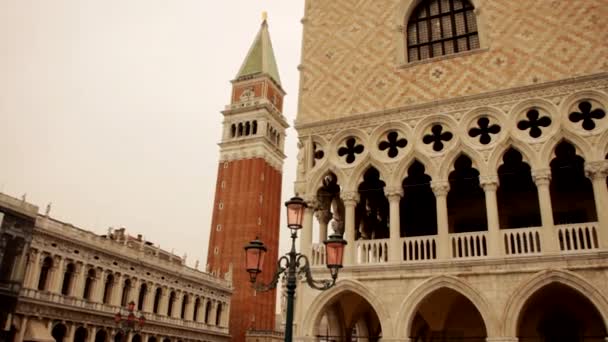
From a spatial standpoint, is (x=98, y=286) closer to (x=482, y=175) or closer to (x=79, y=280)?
(x=79, y=280)

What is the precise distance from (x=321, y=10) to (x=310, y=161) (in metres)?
4.37

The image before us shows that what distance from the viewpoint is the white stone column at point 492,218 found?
10.1m

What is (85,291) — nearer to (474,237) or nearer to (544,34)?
(474,237)

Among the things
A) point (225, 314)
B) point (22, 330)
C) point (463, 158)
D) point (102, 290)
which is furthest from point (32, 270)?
point (463, 158)

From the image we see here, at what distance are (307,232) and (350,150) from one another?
2199mm

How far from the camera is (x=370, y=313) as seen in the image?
1459cm

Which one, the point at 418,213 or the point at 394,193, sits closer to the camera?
the point at 394,193

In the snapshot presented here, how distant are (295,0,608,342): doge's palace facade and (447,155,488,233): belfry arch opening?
36mm

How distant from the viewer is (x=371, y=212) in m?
14.9

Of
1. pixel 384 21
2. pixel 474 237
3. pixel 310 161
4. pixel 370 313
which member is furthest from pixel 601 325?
pixel 384 21

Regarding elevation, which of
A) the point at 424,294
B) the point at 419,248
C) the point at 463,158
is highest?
the point at 463,158

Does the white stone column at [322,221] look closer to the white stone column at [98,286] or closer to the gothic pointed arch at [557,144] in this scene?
the gothic pointed arch at [557,144]

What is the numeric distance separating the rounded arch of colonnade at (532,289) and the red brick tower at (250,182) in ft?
119

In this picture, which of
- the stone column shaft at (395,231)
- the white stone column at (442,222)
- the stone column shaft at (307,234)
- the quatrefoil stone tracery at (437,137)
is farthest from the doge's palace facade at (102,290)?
the quatrefoil stone tracery at (437,137)
